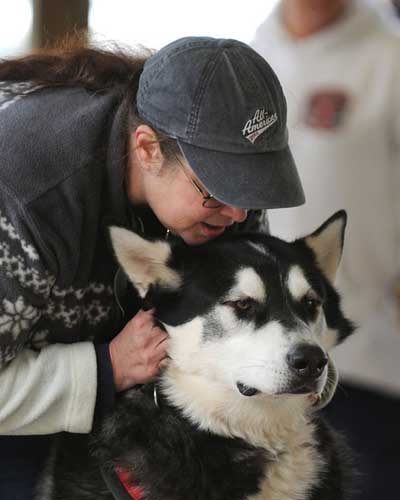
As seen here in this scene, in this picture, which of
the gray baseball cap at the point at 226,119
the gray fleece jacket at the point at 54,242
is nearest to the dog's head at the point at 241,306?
the gray fleece jacket at the point at 54,242

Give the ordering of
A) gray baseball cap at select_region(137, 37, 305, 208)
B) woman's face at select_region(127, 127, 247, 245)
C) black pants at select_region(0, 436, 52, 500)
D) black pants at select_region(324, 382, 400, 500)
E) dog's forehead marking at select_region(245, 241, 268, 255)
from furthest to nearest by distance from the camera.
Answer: black pants at select_region(324, 382, 400, 500)
black pants at select_region(0, 436, 52, 500)
dog's forehead marking at select_region(245, 241, 268, 255)
woman's face at select_region(127, 127, 247, 245)
gray baseball cap at select_region(137, 37, 305, 208)

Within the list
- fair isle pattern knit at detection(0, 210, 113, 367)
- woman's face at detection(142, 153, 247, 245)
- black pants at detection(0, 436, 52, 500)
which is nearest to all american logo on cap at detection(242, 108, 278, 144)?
woman's face at detection(142, 153, 247, 245)

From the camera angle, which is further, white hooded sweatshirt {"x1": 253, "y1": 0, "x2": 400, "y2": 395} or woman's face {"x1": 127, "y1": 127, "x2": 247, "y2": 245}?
white hooded sweatshirt {"x1": 253, "y1": 0, "x2": 400, "y2": 395}

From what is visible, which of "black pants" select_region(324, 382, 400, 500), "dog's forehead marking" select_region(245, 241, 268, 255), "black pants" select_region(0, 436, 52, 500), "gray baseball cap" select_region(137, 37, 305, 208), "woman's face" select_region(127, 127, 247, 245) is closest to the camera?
"gray baseball cap" select_region(137, 37, 305, 208)

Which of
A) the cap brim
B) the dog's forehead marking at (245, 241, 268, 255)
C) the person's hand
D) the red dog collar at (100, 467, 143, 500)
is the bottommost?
the red dog collar at (100, 467, 143, 500)

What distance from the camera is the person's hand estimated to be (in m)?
1.80

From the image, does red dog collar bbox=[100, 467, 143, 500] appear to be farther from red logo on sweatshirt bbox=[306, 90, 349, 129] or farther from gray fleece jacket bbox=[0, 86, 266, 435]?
red logo on sweatshirt bbox=[306, 90, 349, 129]

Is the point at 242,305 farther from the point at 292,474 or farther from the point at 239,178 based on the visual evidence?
the point at 292,474

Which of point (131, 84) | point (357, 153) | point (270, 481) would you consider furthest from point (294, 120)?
point (270, 481)

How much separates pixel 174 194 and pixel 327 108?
50 centimetres


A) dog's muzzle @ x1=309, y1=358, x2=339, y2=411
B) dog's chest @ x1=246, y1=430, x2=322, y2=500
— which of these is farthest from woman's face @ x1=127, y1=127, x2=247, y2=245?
dog's chest @ x1=246, y1=430, x2=322, y2=500

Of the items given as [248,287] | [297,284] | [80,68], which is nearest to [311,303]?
[297,284]

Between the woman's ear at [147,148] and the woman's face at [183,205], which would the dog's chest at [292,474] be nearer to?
the woman's face at [183,205]

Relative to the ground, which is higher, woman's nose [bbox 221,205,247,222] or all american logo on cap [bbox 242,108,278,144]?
all american logo on cap [bbox 242,108,278,144]
